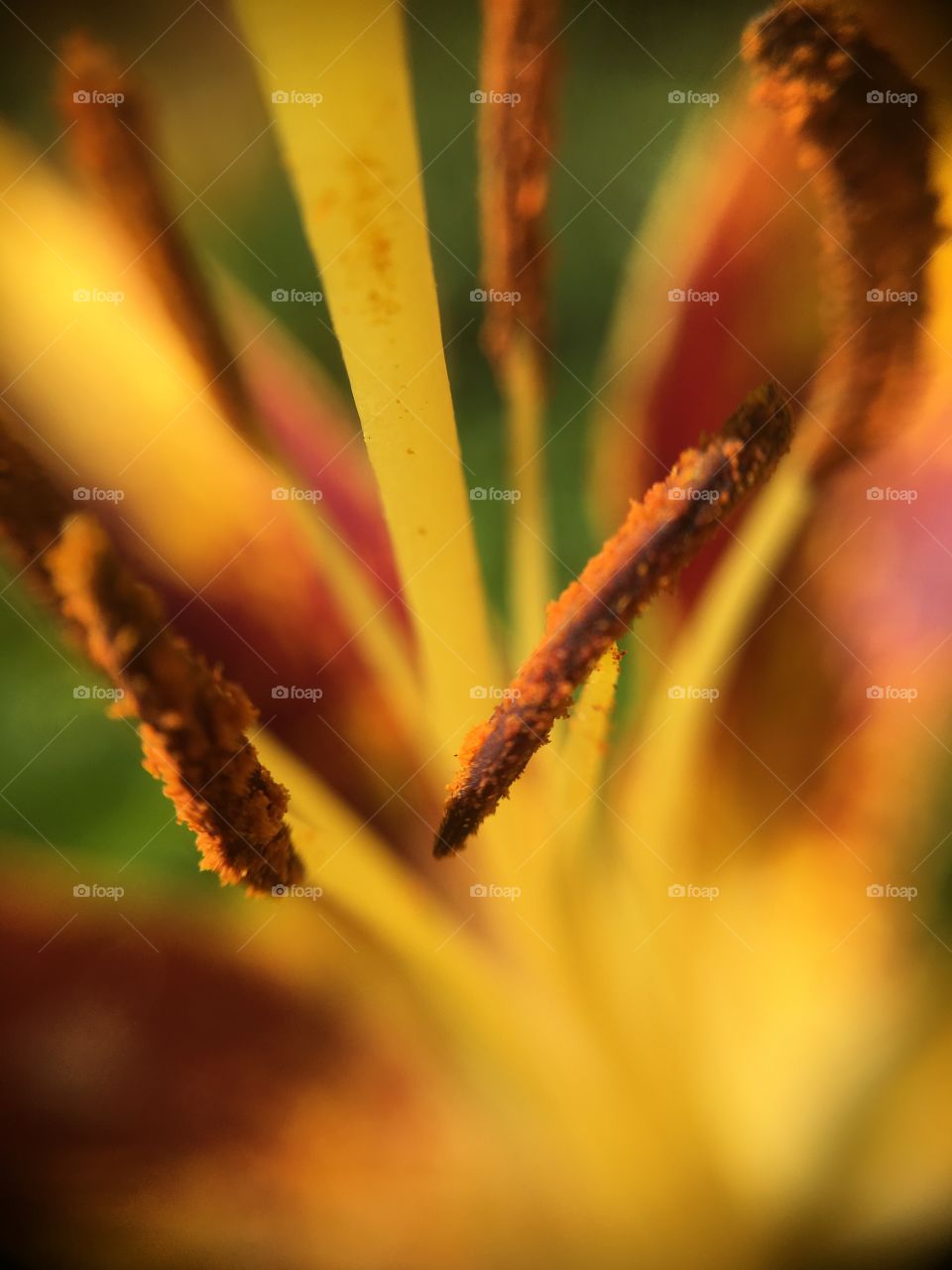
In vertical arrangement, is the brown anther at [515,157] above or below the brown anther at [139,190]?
above

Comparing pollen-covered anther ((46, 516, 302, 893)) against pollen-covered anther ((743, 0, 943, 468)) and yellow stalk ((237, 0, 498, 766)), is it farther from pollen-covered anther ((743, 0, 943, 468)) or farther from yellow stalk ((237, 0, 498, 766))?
pollen-covered anther ((743, 0, 943, 468))

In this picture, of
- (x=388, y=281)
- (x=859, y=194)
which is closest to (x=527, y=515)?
(x=388, y=281)

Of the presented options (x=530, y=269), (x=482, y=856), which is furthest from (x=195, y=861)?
(x=530, y=269)

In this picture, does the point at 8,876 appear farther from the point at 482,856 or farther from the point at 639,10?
the point at 639,10

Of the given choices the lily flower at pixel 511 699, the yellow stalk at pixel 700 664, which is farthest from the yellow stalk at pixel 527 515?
the yellow stalk at pixel 700 664

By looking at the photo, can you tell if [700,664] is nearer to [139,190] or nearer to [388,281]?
[388,281]

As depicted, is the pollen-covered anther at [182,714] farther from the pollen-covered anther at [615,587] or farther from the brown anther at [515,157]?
the brown anther at [515,157]
